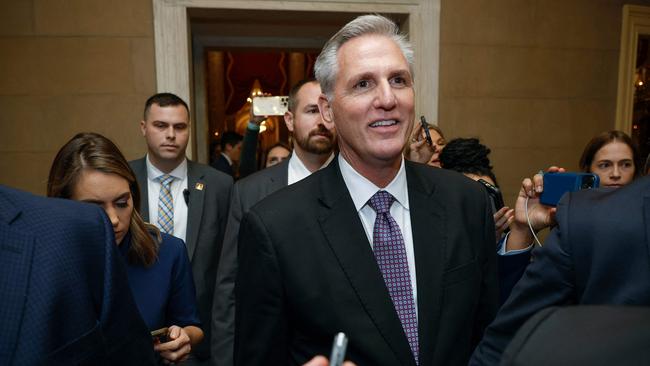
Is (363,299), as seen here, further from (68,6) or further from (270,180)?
(68,6)

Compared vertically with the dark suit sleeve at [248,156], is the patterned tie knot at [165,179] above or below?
below

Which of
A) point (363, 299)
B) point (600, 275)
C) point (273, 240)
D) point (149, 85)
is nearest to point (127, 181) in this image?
point (273, 240)

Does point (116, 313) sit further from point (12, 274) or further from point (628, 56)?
point (628, 56)

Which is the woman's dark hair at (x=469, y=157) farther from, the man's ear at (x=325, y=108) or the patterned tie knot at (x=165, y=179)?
the patterned tie knot at (x=165, y=179)

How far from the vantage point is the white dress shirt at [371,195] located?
130 centimetres

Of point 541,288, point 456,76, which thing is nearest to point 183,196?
point 541,288

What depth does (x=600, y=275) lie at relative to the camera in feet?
2.76

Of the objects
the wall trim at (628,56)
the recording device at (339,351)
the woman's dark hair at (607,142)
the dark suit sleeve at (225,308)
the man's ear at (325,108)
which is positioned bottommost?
the dark suit sleeve at (225,308)

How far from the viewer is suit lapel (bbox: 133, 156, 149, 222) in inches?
103

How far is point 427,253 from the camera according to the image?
125cm

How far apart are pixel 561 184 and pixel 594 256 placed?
2.32 ft

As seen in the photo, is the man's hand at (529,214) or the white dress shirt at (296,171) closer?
the man's hand at (529,214)

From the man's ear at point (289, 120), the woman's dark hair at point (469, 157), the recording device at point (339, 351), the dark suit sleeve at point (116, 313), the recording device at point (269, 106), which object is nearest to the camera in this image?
the recording device at point (339, 351)

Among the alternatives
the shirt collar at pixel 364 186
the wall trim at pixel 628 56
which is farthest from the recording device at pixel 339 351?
the wall trim at pixel 628 56
